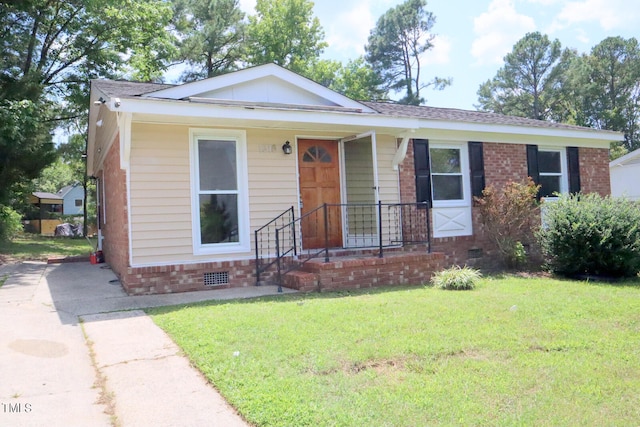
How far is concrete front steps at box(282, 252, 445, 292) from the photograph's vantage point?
733cm

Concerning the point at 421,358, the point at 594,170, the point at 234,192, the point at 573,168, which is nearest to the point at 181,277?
the point at 234,192

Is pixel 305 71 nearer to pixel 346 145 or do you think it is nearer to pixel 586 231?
pixel 346 145

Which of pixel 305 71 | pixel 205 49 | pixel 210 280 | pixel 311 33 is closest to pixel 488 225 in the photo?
pixel 210 280

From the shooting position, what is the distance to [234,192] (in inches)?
320

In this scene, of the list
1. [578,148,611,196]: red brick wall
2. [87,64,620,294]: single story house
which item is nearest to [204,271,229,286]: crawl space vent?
[87,64,620,294]: single story house

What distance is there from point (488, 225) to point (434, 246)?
4.12 feet

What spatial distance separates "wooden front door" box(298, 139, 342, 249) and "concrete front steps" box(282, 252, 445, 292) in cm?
73

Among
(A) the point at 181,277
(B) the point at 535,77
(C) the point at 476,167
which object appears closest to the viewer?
(A) the point at 181,277

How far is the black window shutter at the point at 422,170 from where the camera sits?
32.4 feet

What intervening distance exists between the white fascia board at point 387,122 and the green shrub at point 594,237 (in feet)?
7.77

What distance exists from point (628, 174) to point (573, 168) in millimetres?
14290

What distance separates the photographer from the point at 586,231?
8.54m

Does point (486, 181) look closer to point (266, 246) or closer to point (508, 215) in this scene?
point (508, 215)

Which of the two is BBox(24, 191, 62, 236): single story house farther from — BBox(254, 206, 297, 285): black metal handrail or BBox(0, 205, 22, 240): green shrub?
BBox(254, 206, 297, 285): black metal handrail
